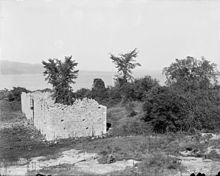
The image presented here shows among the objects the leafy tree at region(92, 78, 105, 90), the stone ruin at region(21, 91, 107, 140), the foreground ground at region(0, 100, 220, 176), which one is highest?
the leafy tree at region(92, 78, 105, 90)

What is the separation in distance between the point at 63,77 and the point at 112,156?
478 inches

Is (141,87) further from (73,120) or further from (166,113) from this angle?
(73,120)

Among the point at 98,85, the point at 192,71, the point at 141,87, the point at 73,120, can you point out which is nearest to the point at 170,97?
the point at 73,120

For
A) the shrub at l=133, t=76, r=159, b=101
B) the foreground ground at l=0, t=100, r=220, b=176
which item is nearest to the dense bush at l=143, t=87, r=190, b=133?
the foreground ground at l=0, t=100, r=220, b=176

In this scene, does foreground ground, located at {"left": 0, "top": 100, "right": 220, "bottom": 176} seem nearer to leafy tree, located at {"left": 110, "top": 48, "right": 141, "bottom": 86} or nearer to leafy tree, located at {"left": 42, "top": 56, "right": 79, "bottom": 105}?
leafy tree, located at {"left": 42, "top": 56, "right": 79, "bottom": 105}

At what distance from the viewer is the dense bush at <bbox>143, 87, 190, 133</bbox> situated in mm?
19641

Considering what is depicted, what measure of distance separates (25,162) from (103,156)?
2.86 m

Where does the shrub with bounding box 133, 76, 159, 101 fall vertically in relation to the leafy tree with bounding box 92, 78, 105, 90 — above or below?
below

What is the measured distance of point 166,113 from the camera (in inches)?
773

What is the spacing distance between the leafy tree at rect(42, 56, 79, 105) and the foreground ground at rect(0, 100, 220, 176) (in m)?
5.63

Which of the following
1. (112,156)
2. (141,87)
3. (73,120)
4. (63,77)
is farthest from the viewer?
(141,87)

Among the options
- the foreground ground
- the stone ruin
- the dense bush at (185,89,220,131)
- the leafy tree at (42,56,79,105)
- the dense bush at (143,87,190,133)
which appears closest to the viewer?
the foreground ground

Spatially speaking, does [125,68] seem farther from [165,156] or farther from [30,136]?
[165,156]

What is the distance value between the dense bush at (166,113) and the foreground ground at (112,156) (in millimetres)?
2677
